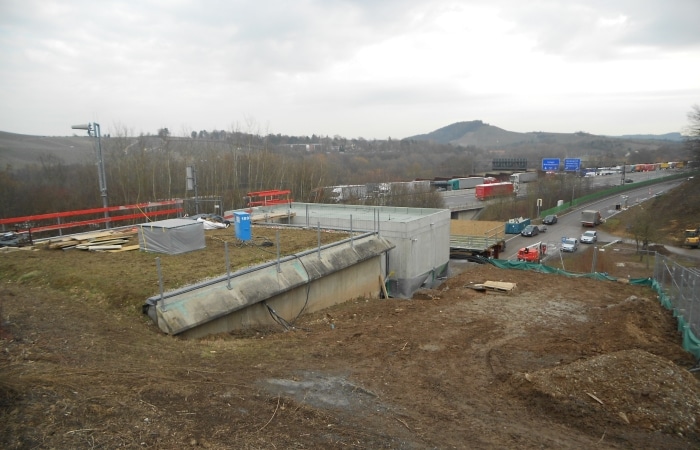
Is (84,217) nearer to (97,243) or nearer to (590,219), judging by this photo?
(97,243)

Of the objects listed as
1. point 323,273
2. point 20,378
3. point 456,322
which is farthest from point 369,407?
point 323,273

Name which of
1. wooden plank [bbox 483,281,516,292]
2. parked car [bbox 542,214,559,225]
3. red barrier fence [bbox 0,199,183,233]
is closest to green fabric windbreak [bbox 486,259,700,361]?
wooden plank [bbox 483,281,516,292]

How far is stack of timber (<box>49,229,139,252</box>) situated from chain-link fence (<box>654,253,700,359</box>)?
54.2ft

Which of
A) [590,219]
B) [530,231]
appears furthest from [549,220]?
[530,231]

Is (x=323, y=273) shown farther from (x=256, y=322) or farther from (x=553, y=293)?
(x=553, y=293)

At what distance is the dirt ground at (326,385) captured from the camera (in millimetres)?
5305

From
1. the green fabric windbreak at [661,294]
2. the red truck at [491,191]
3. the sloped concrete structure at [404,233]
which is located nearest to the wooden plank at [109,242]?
the sloped concrete structure at [404,233]

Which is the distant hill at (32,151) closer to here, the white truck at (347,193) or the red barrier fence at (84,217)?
the red barrier fence at (84,217)

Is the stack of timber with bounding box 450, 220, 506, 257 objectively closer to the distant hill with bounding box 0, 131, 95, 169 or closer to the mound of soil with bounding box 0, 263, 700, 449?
the mound of soil with bounding box 0, 263, 700, 449

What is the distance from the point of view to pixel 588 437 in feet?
20.3

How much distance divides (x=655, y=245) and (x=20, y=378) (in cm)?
4321

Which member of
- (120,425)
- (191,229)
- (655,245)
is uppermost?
(191,229)

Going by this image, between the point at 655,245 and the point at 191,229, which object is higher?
the point at 191,229

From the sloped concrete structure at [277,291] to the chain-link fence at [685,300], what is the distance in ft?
31.9
